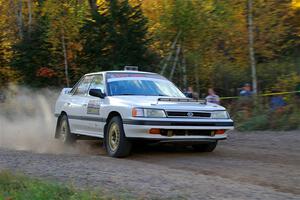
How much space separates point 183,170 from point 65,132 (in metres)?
4.52

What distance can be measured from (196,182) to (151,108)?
2.51 meters

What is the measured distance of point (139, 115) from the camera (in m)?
9.11

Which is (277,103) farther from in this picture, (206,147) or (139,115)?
(139,115)

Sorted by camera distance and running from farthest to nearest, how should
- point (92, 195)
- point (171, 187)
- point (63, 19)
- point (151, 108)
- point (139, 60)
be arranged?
1. point (63, 19)
2. point (139, 60)
3. point (151, 108)
4. point (171, 187)
5. point (92, 195)

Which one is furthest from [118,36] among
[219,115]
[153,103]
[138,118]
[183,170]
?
[183,170]

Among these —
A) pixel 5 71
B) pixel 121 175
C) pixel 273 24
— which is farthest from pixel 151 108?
pixel 5 71

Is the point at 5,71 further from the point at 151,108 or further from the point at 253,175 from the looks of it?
the point at 253,175

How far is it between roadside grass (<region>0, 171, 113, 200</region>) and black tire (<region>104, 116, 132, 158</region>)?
2.58 meters

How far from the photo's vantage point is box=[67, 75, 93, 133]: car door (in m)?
10.9

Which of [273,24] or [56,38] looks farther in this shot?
[56,38]

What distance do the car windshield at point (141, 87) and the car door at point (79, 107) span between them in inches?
30.7

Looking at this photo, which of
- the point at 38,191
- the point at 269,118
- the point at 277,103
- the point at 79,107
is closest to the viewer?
the point at 38,191

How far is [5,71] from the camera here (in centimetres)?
2908

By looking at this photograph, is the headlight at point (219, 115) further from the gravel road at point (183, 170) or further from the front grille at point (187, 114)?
the gravel road at point (183, 170)
